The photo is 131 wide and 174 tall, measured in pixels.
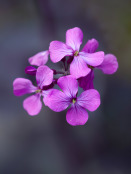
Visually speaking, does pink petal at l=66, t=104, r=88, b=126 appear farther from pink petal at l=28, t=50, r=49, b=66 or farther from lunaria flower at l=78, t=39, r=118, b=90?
pink petal at l=28, t=50, r=49, b=66

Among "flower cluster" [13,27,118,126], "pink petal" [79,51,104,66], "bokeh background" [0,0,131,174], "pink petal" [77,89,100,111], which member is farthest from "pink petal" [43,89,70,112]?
"bokeh background" [0,0,131,174]

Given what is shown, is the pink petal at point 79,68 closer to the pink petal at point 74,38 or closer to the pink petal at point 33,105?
the pink petal at point 74,38

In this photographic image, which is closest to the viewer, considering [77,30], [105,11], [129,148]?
[77,30]

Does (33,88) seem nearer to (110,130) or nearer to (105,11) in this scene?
(110,130)

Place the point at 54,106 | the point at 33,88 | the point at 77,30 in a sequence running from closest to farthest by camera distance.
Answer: the point at 54,106
the point at 77,30
the point at 33,88

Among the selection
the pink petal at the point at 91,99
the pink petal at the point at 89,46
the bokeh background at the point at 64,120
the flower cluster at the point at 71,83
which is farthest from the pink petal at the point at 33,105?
the bokeh background at the point at 64,120

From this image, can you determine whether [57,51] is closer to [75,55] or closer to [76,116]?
[75,55]

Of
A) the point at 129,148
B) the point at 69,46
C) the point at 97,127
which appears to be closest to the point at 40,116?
the point at 97,127

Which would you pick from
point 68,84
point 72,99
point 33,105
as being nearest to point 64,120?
point 33,105
